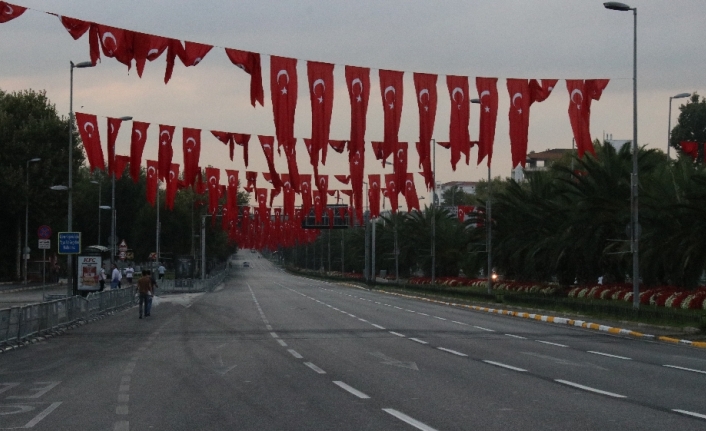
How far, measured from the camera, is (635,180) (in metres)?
36.8

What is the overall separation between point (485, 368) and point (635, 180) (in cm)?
1939

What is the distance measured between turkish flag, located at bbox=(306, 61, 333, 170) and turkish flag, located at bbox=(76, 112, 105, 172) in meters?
10.2

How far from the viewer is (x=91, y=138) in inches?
1462

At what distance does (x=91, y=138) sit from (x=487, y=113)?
1444 centimetres

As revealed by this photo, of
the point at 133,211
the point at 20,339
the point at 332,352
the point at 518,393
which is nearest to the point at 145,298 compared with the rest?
the point at 20,339

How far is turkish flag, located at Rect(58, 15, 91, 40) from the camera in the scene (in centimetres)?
2391

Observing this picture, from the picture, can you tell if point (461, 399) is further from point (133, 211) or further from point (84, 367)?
point (133, 211)

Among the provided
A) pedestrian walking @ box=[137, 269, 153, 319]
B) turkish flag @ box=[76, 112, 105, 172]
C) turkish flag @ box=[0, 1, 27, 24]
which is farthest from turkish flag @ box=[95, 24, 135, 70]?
pedestrian walking @ box=[137, 269, 153, 319]

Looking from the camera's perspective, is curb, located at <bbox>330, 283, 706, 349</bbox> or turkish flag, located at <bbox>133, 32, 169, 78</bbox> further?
curb, located at <bbox>330, 283, 706, 349</bbox>

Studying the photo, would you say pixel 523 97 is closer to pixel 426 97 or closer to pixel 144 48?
pixel 426 97

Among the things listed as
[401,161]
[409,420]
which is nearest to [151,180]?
[401,161]

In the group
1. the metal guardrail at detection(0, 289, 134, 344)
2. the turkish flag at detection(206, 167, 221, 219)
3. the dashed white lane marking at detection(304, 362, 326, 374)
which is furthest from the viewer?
the turkish flag at detection(206, 167, 221, 219)

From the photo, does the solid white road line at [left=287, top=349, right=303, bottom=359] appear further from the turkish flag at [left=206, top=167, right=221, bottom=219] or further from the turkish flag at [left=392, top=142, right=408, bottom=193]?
the turkish flag at [left=206, top=167, right=221, bottom=219]

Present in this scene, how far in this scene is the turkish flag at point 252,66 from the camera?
27.8 m
